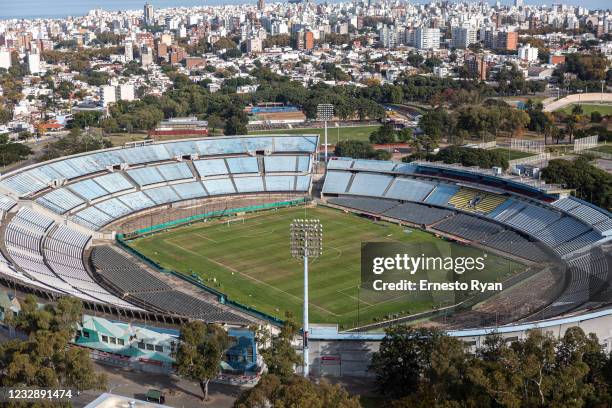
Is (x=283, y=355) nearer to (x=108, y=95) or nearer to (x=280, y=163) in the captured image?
(x=280, y=163)

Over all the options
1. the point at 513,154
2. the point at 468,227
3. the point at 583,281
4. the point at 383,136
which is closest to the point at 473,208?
the point at 468,227

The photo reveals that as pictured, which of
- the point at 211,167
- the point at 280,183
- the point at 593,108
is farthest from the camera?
the point at 593,108

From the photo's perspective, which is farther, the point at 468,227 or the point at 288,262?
the point at 468,227

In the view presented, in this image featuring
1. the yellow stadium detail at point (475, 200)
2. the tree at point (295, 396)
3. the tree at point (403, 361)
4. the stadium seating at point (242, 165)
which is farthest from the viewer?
the stadium seating at point (242, 165)

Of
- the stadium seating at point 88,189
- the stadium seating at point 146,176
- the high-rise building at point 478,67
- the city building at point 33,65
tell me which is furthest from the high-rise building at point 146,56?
the stadium seating at point 88,189

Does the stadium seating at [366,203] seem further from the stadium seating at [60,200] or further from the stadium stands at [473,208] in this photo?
the stadium seating at [60,200]

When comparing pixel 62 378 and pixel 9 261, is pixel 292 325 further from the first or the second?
pixel 9 261

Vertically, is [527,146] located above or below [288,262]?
above
